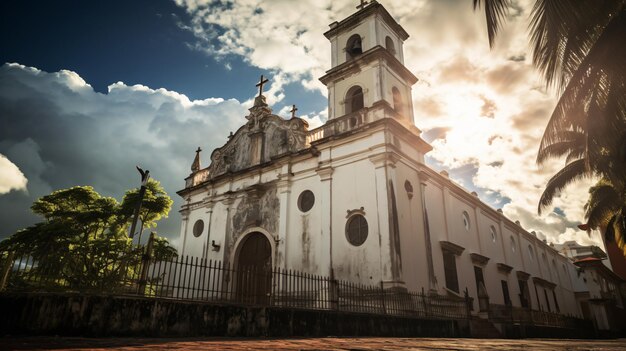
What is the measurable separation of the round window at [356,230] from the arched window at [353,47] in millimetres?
8120

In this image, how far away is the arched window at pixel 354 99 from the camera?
1614 cm

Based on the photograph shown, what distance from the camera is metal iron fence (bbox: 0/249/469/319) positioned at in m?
6.32

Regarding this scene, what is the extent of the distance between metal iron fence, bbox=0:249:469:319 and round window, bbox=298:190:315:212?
3.17m

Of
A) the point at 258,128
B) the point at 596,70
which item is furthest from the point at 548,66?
the point at 258,128

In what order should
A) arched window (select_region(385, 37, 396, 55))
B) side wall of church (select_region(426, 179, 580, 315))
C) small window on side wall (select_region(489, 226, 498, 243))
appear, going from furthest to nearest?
small window on side wall (select_region(489, 226, 498, 243)) < arched window (select_region(385, 37, 396, 55)) < side wall of church (select_region(426, 179, 580, 315))

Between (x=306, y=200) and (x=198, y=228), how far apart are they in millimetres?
7173

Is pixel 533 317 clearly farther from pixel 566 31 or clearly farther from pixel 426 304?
pixel 566 31

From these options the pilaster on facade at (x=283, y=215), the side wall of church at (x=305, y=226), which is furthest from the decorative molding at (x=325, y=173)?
the pilaster on facade at (x=283, y=215)

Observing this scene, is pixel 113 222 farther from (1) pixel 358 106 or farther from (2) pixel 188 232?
(1) pixel 358 106

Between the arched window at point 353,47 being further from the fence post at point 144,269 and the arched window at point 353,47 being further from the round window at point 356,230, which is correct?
the fence post at point 144,269

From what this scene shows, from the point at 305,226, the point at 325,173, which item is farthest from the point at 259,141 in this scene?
the point at 305,226

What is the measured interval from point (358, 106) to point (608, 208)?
12582mm

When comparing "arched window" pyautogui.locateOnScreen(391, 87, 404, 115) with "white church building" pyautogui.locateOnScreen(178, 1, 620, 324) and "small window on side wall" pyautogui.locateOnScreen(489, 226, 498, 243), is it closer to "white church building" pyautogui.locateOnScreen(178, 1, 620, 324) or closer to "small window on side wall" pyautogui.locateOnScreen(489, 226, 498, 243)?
"white church building" pyautogui.locateOnScreen(178, 1, 620, 324)

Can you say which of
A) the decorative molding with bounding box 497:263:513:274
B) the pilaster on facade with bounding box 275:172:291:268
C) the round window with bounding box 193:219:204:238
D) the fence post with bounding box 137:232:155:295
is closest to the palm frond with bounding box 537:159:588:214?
the decorative molding with bounding box 497:263:513:274
